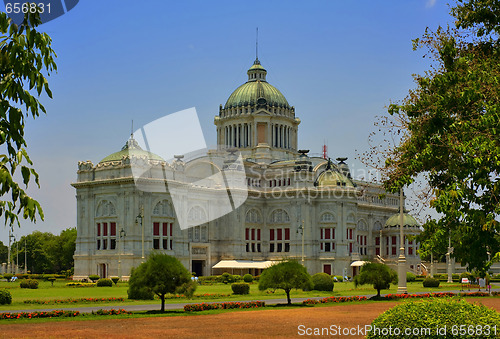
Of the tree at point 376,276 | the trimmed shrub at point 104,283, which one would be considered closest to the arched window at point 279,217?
the trimmed shrub at point 104,283

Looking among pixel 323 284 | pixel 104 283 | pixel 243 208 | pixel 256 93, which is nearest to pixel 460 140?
pixel 323 284

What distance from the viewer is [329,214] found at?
102 meters

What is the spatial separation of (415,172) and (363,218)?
324 ft

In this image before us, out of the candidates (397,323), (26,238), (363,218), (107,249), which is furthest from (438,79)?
(26,238)

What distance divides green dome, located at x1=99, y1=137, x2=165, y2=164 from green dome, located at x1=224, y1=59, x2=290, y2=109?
2687 centimetres

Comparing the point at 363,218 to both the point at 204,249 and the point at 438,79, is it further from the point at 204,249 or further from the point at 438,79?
the point at 438,79

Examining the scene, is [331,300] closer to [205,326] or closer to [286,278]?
[286,278]

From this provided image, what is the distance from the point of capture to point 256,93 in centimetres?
11306

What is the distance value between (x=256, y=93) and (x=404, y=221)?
107 feet

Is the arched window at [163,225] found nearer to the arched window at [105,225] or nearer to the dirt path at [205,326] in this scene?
the arched window at [105,225]

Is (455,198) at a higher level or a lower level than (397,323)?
higher

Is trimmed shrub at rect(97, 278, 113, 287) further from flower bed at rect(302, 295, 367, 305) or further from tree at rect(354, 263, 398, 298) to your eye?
Result: flower bed at rect(302, 295, 367, 305)

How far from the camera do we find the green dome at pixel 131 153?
87.5 meters

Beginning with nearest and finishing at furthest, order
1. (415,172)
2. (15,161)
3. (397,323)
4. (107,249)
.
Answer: (15,161) < (397,323) < (415,172) < (107,249)
